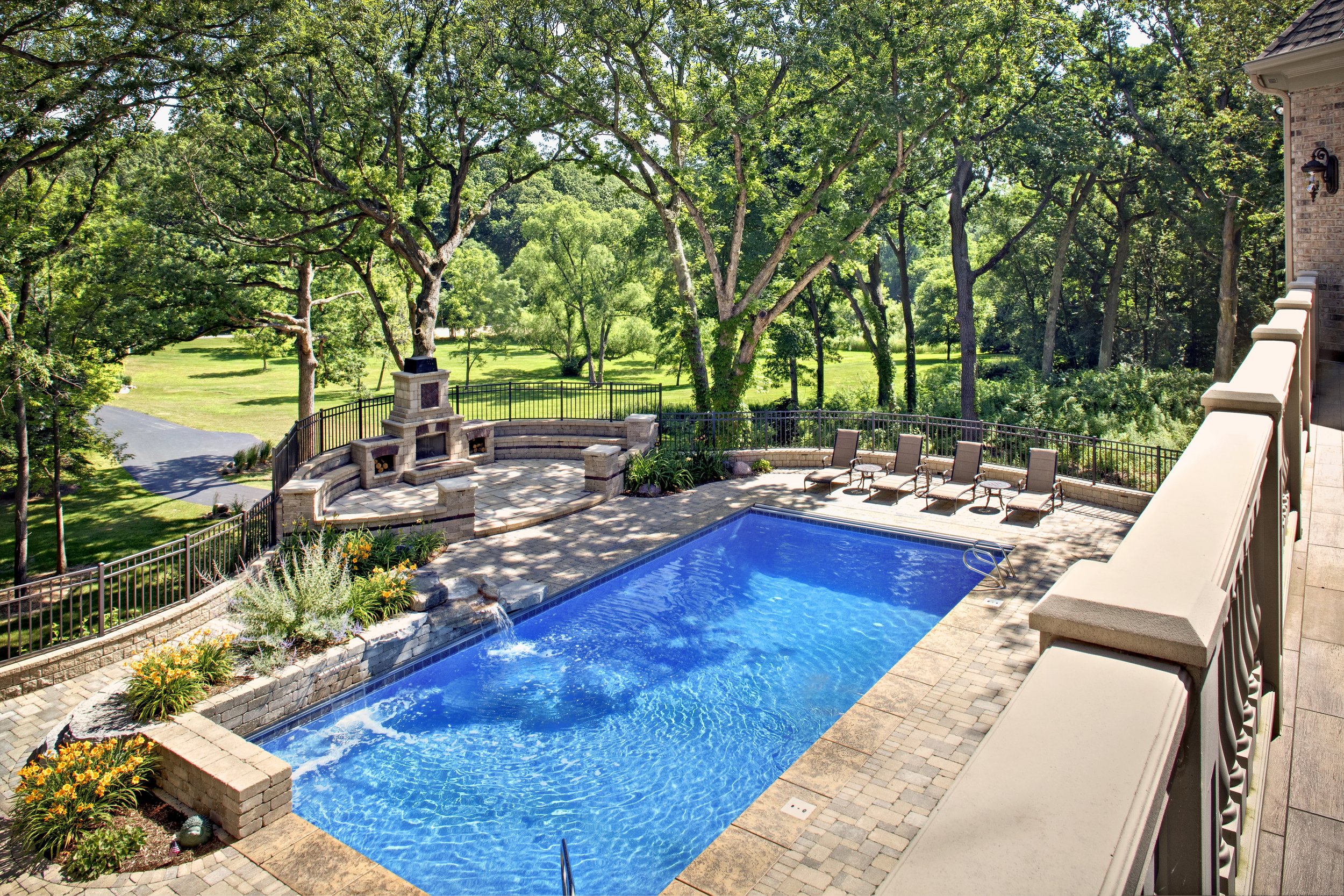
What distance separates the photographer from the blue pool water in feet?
24.4

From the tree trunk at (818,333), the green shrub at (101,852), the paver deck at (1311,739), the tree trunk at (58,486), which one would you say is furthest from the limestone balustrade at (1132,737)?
the tree trunk at (818,333)

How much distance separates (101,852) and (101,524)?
16.2 metres

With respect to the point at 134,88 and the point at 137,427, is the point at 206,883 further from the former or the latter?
the point at 137,427

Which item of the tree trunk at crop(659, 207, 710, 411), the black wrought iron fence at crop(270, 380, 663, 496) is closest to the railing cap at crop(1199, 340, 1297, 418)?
the black wrought iron fence at crop(270, 380, 663, 496)

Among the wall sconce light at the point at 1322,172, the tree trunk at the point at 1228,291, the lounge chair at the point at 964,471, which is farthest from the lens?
the tree trunk at the point at 1228,291

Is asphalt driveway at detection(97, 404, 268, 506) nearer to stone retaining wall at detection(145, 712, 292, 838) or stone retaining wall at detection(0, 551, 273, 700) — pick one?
stone retaining wall at detection(0, 551, 273, 700)

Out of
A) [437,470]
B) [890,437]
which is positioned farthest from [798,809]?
[890,437]

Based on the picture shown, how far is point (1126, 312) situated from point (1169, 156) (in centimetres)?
1235

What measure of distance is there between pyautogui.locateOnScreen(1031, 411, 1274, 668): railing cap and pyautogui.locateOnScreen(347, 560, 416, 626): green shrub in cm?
964

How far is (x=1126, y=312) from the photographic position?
126 feet

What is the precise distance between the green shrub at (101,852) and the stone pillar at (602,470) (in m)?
11.1

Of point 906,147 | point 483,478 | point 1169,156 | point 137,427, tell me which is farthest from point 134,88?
point 1169,156

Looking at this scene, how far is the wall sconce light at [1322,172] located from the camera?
37.0 ft

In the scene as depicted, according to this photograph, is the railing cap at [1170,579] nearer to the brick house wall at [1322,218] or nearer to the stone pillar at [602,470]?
the brick house wall at [1322,218]
